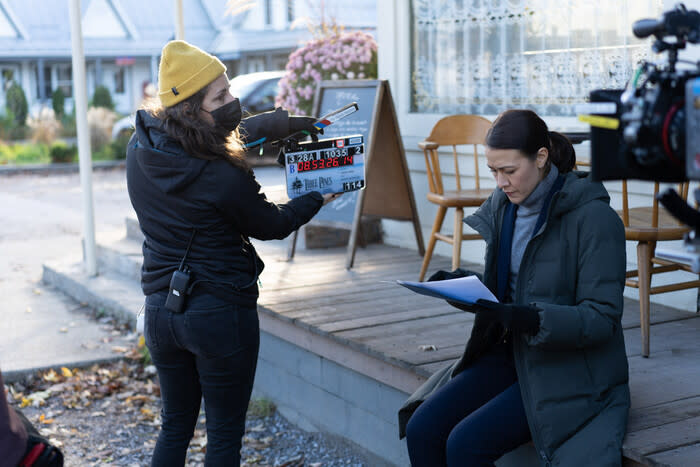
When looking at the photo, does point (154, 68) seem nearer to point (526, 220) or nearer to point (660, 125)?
point (526, 220)

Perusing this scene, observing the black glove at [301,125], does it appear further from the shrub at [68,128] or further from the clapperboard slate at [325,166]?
the shrub at [68,128]

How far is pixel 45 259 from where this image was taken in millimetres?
8367

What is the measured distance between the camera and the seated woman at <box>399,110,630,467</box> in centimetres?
240

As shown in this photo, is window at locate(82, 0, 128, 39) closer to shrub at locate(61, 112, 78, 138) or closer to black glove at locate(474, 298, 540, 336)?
shrub at locate(61, 112, 78, 138)

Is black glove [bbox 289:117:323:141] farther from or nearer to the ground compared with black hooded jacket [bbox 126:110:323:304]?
farther from the ground

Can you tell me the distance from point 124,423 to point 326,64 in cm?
298

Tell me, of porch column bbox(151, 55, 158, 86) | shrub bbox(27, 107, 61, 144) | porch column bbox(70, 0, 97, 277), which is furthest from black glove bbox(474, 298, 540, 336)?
porch column bbox(151, 55, 158, 86)

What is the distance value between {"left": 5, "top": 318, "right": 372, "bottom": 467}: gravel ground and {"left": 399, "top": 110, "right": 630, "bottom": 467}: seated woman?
1.29 m

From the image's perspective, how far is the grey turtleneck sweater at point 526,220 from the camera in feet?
8.48

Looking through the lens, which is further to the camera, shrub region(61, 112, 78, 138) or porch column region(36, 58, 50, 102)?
porch column region(36, 58, 50, 102)

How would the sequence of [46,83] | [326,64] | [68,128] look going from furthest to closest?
[46,83] < [68,128] < [326,64]

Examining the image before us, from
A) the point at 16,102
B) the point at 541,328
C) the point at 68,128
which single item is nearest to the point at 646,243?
the point at 541,328

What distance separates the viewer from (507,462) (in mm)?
2965

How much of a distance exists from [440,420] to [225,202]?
37.1 inches
